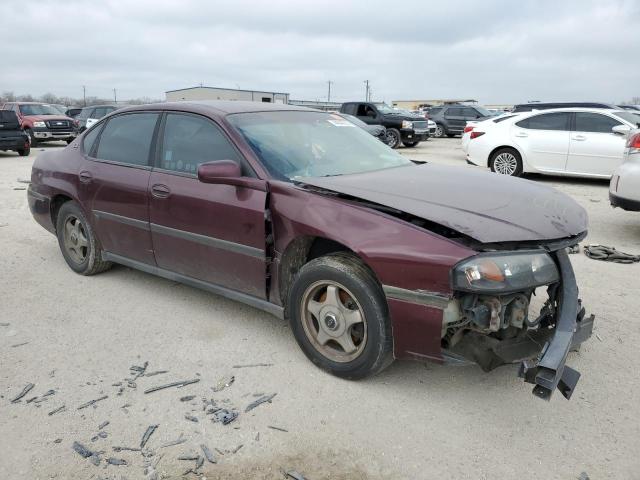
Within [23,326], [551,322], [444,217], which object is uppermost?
[444,217]

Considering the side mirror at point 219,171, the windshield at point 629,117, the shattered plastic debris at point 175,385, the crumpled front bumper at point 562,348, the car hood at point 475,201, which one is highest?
the windshield at point 629,117

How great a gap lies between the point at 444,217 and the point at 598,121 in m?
9.10

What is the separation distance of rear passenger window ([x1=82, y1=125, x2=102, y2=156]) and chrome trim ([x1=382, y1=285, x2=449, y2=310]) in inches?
131

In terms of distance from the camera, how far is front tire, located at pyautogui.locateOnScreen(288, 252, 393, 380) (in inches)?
114

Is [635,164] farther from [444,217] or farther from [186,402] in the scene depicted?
[186,402]

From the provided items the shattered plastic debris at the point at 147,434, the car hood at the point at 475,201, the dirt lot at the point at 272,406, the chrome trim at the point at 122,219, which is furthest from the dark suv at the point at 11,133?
the shattered plastic debris at the point at 147,434

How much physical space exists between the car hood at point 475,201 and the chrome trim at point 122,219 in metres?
1.57

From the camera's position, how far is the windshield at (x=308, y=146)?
11.7 feet

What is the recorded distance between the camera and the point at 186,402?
294 centimetres

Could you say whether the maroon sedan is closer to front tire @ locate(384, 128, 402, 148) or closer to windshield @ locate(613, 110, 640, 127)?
windshield @ locate(613, 110, 640, 127)

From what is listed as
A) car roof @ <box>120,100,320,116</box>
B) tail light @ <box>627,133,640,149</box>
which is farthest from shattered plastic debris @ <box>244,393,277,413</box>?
tail light @ <box>627,133,640,149</box>

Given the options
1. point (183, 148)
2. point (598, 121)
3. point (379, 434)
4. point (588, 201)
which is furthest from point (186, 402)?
point (598, 121)

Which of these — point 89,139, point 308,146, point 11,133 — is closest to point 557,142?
point 308,146

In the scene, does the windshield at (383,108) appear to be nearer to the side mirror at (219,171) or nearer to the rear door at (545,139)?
the rear door at (545,139)
